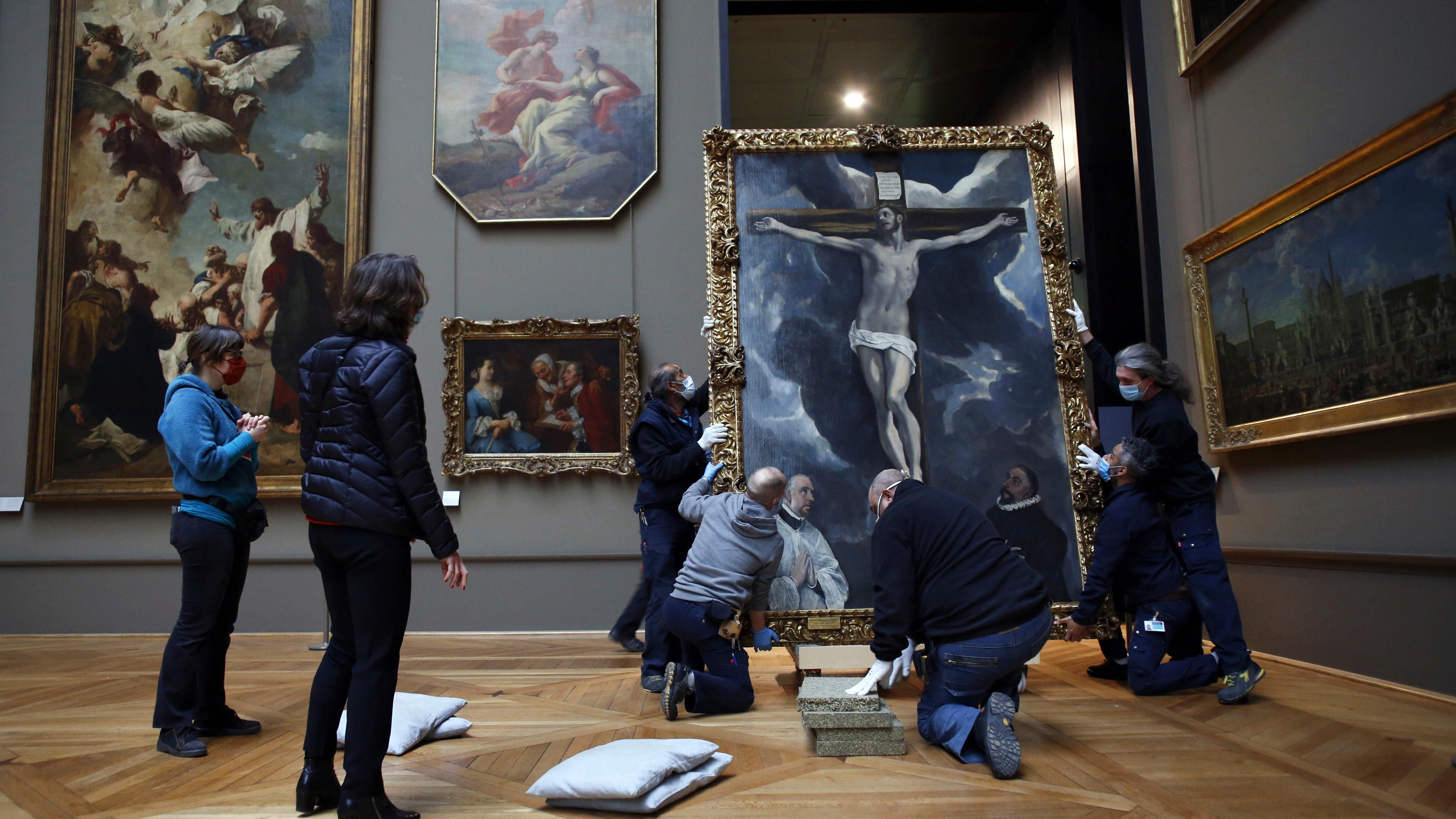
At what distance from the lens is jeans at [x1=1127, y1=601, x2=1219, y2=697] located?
4609 millimetres

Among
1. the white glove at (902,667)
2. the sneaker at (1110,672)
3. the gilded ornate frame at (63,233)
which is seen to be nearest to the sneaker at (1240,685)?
the sneaker at (1110,672)

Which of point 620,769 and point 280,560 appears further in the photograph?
point 280,560

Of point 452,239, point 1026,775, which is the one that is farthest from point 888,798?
point 452,239

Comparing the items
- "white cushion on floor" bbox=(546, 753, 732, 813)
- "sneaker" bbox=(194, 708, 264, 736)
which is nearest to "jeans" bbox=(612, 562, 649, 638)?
"sneaker" bbox=(194, 708, 264, 736)

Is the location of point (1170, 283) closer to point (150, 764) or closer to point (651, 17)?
point (651, 17)

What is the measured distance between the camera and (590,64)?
803cm

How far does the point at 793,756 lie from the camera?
353cm

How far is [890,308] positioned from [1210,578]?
233 cm

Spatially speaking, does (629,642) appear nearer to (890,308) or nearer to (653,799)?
(890,308)

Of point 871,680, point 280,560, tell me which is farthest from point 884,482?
point 280,560

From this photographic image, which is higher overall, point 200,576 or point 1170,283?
point 1170,283

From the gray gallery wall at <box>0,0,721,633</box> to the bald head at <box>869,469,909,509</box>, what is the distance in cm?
388

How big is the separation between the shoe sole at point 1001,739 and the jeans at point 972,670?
14 centimetres

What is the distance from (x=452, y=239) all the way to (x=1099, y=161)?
237 inches
